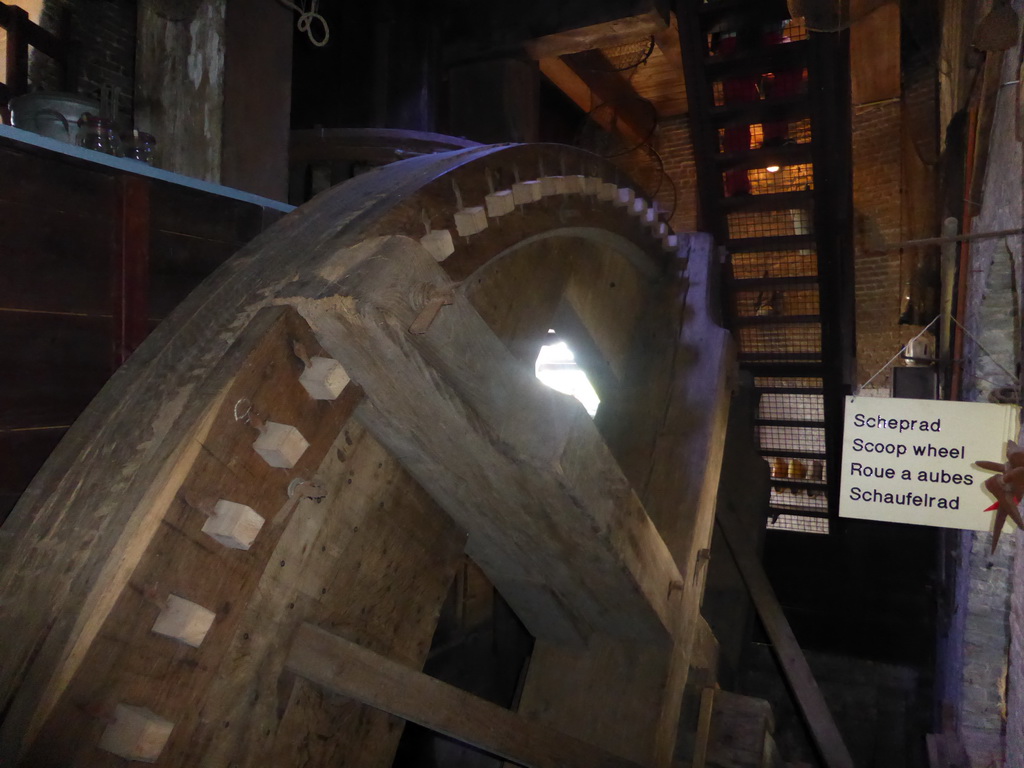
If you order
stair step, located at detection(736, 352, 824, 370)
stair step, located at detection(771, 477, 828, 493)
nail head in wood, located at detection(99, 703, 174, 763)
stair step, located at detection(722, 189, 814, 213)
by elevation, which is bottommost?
nail head in wood, located at detection(99, 703, 174, 763)

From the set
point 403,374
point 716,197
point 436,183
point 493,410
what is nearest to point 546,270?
point 436,183

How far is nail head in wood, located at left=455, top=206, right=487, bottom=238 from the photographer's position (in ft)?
5.69

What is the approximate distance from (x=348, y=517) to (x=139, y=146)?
192 cm

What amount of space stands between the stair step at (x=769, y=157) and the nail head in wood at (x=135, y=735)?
4.26 meters

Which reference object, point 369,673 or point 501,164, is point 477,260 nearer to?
point 501,164

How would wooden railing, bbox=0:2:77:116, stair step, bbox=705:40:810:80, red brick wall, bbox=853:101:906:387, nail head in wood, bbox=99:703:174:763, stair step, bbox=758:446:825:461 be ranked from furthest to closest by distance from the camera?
red brick wall, bbox=853:101:906:387 < stair step, bbox=758:446:825:461 < wooden railing, bbox=0:2:77:116 < stair step, bbox=705:40:810:80 < nail head in wood, bbox=99:703:174:763

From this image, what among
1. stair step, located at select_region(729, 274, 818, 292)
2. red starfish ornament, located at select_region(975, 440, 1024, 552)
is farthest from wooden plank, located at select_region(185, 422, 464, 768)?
stair step, located at select_region(729, 274, 818, 292)

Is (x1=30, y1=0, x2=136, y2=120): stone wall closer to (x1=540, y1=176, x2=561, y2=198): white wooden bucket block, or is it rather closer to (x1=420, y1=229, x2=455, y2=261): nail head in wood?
(x1=540, y1=176, x2=561, y2=198): white wooden bucket block

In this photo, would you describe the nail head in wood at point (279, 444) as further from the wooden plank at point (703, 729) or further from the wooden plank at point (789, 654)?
the wooden plank at point (789, 654)

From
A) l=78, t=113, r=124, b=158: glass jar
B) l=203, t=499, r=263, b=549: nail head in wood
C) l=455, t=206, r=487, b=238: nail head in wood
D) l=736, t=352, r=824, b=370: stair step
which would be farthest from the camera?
l=736, t=352, r=824, b=370: stair step

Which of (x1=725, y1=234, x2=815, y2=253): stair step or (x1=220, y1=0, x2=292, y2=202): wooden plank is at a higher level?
(x1=725, y1=234, x2=815, y2=253): stair step

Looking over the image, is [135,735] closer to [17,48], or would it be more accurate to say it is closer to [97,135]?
[97,135]

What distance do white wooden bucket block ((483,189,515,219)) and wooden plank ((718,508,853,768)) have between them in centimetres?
307

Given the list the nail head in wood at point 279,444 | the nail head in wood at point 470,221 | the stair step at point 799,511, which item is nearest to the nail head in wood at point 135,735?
the nail head in wood at point 279,444
